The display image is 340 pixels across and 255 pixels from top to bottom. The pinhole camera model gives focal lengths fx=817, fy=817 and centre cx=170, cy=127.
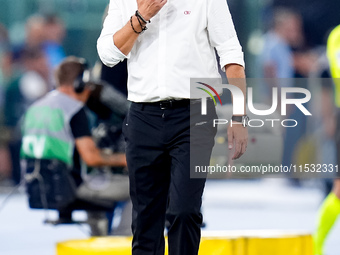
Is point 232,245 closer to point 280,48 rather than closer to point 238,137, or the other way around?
point 238,137

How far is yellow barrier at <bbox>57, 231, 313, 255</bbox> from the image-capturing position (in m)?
4.79

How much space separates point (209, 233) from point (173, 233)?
153 cm

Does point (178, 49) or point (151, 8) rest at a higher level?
point (151, 8)

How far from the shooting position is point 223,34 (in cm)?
367

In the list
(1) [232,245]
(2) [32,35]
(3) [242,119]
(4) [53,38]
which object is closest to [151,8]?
(3) [242,119]

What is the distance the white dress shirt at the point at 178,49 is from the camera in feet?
11.8

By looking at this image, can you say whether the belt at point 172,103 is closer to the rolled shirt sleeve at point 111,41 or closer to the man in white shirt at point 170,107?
the man in white shirt at point 170,107

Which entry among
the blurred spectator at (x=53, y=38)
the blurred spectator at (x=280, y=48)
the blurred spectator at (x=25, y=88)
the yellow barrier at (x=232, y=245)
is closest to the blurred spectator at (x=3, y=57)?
the blurred spectator at (x=25, y=88)

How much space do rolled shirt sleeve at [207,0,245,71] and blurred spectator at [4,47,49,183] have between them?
275 inches

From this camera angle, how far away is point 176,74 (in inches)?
142

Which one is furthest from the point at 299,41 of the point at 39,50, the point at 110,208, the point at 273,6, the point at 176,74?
the point at 176,74

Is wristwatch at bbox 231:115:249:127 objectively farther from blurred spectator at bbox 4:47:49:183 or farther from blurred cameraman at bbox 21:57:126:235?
blurred spectator at bbox 4:47:49:183

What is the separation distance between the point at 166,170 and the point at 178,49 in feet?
1.81

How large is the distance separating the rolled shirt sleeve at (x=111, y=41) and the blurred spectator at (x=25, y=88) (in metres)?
6.78
